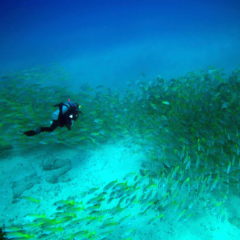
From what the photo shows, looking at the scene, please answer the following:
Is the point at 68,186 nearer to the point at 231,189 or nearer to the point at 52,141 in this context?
Result: the point at 52,141

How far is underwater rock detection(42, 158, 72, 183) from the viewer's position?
6.50 metres

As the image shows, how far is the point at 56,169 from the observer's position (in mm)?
6836

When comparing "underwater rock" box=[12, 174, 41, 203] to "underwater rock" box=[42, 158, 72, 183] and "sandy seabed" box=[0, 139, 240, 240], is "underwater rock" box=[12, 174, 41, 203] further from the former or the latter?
"underwater rock" box=[42, 158, 72, 183]

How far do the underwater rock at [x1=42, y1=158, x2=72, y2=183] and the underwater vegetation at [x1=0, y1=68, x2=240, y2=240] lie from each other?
0.82 metres

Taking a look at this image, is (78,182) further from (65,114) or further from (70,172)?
(65,114)

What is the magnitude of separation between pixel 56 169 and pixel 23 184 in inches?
44.1

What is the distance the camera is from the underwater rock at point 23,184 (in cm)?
581

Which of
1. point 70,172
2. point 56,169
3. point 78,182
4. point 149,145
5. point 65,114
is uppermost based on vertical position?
point 65,114

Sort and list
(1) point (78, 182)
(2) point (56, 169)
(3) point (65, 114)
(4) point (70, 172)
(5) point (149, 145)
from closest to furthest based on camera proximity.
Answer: (3) point (65, 114) → (1) point (78, 182) → (2) point (56, 169) → (4) point (70, 172) → (5) point (149, 145)

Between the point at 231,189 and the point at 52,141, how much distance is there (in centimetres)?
657

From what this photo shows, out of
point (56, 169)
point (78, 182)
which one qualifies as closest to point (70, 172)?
point (56, 169)

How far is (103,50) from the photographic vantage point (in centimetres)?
5003

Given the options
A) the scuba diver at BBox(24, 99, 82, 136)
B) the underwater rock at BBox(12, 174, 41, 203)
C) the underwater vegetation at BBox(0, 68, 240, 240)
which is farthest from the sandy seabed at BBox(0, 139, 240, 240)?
the scuba diver at BBox(24, 99, 82, 136)

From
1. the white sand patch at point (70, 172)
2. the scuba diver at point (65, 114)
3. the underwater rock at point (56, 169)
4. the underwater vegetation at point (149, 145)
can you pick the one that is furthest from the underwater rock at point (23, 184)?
the scuba diver at point (65, 114)
